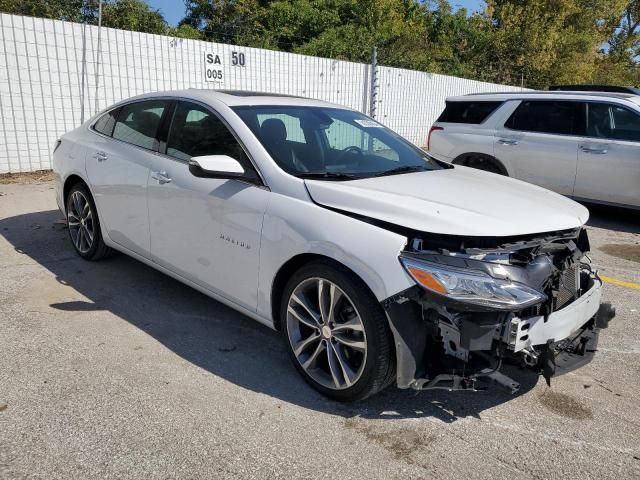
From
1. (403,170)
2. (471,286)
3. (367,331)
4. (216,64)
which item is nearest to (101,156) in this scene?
(403,170)

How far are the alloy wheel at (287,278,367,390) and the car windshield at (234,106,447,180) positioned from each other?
0.74 meters

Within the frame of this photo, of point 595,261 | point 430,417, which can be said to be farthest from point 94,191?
point 595,261

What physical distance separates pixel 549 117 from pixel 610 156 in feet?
3.45

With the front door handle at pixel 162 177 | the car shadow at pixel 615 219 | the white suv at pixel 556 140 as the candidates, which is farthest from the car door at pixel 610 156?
the front door handle at pixel 162 177

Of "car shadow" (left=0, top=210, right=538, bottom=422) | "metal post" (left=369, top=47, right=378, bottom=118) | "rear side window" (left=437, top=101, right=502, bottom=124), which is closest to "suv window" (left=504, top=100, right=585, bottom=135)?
"rear side window" (left=437, top=101, right=502, bottom=124)

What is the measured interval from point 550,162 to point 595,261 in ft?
7.43

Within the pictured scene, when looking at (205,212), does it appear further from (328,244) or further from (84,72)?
(84,72)

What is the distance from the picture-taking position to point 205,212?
3.54 metres

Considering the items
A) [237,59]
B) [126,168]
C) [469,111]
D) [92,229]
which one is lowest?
[92,229]

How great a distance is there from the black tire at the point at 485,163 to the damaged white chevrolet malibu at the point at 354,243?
14.2ft

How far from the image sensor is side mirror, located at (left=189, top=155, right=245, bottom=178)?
127 inches

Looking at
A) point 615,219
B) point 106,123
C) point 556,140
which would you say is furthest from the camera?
point 615,219

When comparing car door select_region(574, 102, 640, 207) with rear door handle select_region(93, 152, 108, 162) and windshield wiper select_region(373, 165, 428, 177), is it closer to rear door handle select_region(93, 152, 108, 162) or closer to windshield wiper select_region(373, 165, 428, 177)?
windshield wiper select_region(373, 165, 428, 177)

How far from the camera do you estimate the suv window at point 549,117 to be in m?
7.56
